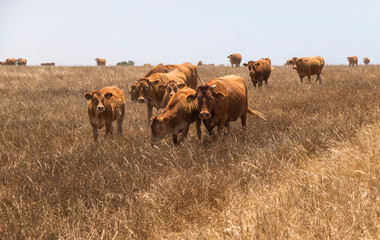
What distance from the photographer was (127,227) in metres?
3.09

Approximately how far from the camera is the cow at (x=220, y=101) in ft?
19.9

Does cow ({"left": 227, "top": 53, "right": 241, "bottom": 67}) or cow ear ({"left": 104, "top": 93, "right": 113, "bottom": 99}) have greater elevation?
cow ({"left": 227, "top": 53, "right": 241, "bottom": 67})

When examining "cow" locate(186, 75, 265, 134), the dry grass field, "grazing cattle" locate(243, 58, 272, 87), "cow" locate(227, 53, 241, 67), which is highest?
"cow" locate(227, 53, 241, 67)

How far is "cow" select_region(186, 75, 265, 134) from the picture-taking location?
6.05 meters

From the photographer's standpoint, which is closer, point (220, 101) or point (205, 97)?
point (205, 97)

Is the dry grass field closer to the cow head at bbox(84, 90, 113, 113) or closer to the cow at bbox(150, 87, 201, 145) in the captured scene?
the cow at bbox(150, 87, 201, 145)

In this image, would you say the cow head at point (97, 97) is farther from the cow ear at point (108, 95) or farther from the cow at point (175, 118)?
the cow at point (175, 118)

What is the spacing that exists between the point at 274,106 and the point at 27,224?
7175mm

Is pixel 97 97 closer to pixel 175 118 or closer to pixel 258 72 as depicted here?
pixel 175 118

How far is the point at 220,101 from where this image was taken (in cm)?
644

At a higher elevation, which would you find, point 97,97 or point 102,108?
point 97,97

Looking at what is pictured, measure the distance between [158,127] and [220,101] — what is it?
4.52 ft

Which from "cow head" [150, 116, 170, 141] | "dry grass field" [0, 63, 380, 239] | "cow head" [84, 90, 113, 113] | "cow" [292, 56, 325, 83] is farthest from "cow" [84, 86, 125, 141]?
"cow" [292, 56, 325, 83]

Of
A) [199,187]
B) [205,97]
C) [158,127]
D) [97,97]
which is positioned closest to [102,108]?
[97,97]
